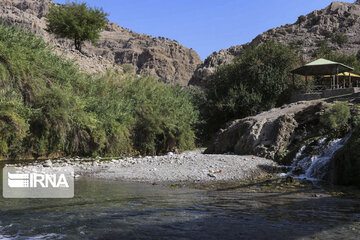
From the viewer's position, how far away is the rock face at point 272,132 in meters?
14.3

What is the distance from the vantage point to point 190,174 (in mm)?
10383

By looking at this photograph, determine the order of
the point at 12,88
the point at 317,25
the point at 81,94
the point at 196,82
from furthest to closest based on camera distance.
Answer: the point at 317,25
the point at 196,82
the point at 81,94
the point at 12,88

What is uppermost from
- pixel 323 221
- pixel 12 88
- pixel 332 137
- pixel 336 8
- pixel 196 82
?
pixel 336 8

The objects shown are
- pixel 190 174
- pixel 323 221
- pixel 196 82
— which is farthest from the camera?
pixel 196 82

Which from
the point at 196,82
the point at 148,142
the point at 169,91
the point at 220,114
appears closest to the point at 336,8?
the point at 196,82

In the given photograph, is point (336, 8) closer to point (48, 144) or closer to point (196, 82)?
point (196, 82)

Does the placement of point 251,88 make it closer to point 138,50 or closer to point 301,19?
point 301,19

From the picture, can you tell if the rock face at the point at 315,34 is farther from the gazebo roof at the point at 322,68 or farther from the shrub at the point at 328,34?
the gazebo roof at the point at 322,68

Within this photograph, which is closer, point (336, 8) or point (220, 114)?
point (220, 114)

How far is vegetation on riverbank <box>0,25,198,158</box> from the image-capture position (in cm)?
1537

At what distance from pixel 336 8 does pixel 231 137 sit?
212 ft

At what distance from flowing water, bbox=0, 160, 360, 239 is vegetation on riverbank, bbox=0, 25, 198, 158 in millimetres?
9178

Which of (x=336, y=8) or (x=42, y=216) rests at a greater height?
(x=336, y=8)

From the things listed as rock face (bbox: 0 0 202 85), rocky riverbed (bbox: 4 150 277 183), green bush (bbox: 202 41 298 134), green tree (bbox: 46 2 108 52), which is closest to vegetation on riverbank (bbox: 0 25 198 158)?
rocky riverbed (bbox: 4 150 277 183)
